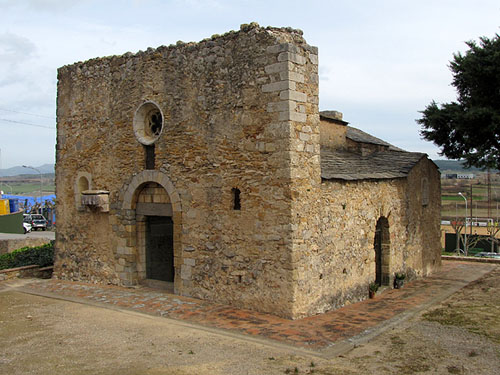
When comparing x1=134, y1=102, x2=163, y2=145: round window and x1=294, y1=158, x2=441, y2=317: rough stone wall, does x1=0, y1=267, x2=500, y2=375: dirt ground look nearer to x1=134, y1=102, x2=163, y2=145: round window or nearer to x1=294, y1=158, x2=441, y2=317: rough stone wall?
x1=294, y1=158, x2=441, y2=317: rough stone wall

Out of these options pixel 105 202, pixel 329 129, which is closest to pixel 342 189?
pixel 329 129

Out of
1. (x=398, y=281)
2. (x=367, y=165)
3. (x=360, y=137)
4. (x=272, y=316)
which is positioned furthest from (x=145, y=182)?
(x=360, y=137)

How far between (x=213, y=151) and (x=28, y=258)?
8.10 m

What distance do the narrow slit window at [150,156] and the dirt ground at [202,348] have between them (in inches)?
137

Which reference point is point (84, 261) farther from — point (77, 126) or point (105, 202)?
point (77, 126)

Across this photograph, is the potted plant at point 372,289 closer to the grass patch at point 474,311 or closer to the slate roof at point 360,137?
the grass patch at point 474,311

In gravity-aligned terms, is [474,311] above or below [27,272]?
below

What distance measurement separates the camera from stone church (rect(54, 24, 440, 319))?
29.7 ft

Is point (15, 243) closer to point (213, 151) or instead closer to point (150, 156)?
point (150, 156)

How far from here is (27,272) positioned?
13719mm

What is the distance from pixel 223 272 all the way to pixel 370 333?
3.16 metres

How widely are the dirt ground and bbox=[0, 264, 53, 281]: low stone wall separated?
3.78 metres

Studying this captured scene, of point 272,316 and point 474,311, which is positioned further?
point 474,311

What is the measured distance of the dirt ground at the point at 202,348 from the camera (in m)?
6.60
